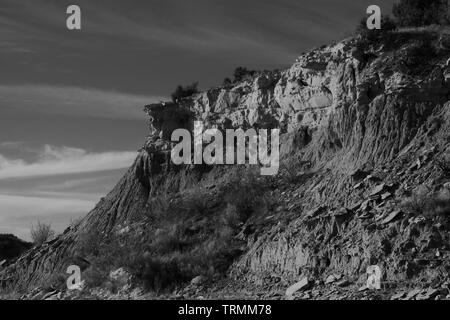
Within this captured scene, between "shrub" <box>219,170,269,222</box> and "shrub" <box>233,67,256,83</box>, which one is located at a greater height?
"shrub" <box>233,67,256,83</box>

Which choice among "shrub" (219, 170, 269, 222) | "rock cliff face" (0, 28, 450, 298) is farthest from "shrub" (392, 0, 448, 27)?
"shrub" (219, 170, 269, 222)

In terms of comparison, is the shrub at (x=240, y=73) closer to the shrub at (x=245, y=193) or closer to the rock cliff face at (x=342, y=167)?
the rock cliff face at (x=342, y=167)

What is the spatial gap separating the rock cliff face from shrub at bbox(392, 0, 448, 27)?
509cm

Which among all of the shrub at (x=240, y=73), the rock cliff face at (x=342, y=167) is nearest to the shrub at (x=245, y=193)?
the rock cliff face at (x=342, y=167)

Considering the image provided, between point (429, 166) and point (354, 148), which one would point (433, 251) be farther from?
point (354, 148)

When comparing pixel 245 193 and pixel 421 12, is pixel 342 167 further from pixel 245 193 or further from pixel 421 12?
pixel 421 12

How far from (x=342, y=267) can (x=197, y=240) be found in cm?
933

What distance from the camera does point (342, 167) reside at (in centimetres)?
2967

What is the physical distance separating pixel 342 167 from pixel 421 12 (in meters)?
11.7

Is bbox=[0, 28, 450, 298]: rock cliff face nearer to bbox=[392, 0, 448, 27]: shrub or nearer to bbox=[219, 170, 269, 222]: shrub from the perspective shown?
bbox=[219, 170, 269, 222]: shrub

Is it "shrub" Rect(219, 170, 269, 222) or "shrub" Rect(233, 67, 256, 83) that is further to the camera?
"shrub" Rect(233, 67, 256, 83)

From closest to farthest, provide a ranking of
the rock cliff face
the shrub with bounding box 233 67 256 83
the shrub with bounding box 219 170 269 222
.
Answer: the rock cliff face → the shrub with bounding box 219 170 269 222 → the shrub with bounding box 233 67 256 83

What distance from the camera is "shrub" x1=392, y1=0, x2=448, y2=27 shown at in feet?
119

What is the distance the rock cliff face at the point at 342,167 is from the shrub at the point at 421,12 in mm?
5094
